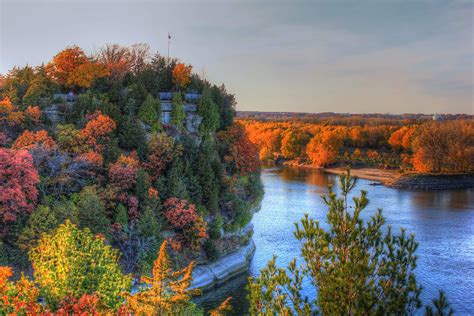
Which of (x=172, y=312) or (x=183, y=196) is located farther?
(x=183, y=196)

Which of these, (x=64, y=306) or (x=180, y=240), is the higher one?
(x=64, y=306)

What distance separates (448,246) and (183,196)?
69.6ft

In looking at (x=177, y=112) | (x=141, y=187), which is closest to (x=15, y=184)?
(x=141, y=187)

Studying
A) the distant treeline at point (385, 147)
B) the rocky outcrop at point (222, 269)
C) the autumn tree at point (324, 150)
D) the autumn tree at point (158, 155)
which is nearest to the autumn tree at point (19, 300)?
the rocky outcrop at point (222, 269)

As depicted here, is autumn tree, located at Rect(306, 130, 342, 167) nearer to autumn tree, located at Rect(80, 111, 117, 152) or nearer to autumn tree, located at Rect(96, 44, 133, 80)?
autumn tree, located at Rect(96, 44, 133, 80)

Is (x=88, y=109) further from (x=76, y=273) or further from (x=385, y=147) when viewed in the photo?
(x=385, y=147)

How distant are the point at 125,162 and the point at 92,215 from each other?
511cm

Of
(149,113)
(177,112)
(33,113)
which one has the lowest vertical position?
(33,113)

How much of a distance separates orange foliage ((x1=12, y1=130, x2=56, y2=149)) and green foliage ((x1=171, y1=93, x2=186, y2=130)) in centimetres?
1071

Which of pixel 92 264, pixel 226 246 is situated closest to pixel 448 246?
pixel 226 246

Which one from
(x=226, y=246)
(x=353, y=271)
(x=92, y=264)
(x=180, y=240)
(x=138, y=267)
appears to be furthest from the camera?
(x=226, y=246)

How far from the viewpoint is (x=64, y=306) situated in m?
13.6

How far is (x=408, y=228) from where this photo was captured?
135ft

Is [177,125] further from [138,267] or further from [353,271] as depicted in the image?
[353,271]
